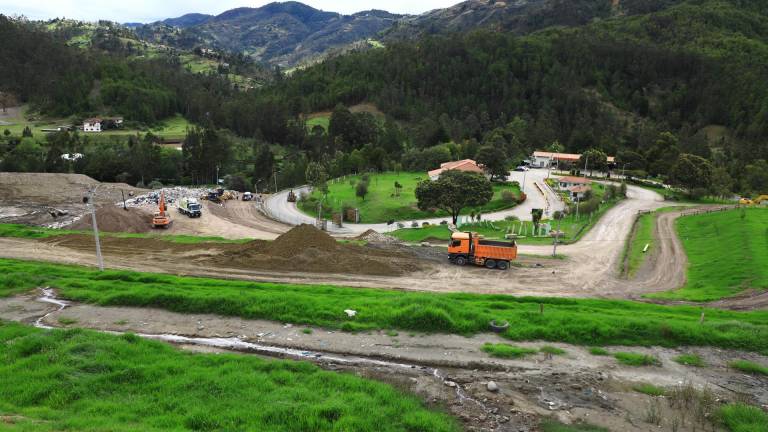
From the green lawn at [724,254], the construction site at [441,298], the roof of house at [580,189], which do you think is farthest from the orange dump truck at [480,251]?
the roof of house at [580,189]

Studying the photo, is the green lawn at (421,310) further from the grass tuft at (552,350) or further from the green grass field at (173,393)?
the green grass field at (173,393)

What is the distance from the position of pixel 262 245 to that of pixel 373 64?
450ft

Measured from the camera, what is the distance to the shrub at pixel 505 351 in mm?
16047

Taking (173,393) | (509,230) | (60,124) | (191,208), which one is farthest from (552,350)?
(60,124)

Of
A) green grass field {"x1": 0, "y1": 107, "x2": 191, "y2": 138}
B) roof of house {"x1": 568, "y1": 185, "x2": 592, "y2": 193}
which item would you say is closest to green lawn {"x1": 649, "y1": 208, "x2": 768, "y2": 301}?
roof of house {"x1": 568, "y1": 185, "x2": 592, "y2": 193}

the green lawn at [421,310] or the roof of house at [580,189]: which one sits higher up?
the green lawn at [421,310]

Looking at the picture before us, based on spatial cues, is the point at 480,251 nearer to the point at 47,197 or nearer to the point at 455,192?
the point at 455,192

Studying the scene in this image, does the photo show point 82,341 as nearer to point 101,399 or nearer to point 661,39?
point 101,399

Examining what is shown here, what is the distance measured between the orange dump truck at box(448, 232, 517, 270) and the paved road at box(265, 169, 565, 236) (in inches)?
622

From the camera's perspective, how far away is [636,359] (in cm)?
1593

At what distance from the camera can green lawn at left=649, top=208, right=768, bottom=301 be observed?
84.5ft

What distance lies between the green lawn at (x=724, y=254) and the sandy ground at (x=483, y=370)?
10823 mm

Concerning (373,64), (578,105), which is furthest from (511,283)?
(373,64)

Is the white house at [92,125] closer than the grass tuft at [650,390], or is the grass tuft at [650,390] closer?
the grass tuft at [650,390]
